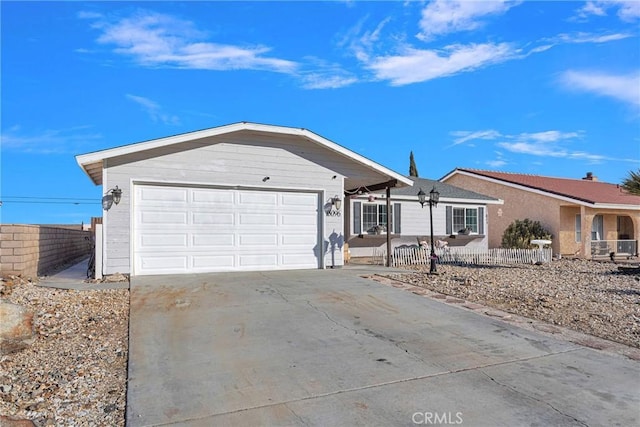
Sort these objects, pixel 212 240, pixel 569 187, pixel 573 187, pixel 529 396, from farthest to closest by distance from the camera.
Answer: pixel 573 187 < pixel 569 187 < pixel 212 240 < pixel 529 396

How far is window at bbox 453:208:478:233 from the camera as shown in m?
18.9

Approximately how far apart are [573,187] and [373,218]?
46.0 feet

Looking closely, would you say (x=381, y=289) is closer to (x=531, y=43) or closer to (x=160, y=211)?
(x=160, y=211)

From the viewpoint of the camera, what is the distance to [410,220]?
707 inches

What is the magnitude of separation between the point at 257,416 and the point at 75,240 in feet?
52.8

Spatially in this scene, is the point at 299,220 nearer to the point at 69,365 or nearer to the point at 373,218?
the point at 373,218

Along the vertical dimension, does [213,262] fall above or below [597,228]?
below

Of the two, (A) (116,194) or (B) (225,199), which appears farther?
(B) (225,199)

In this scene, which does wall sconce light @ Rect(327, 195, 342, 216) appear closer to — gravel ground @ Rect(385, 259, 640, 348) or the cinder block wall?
gravel ground @ Rect(385, 259, 640, 348)

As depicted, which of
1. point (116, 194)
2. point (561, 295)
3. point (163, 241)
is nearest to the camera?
point (561, 295)

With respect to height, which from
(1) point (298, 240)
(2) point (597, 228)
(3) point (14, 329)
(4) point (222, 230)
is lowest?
(3) point (14, 329)

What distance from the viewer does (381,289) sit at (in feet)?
28.6

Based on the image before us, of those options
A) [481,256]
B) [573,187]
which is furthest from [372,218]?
[573,187]

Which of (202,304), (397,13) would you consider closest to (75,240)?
(202,304)
